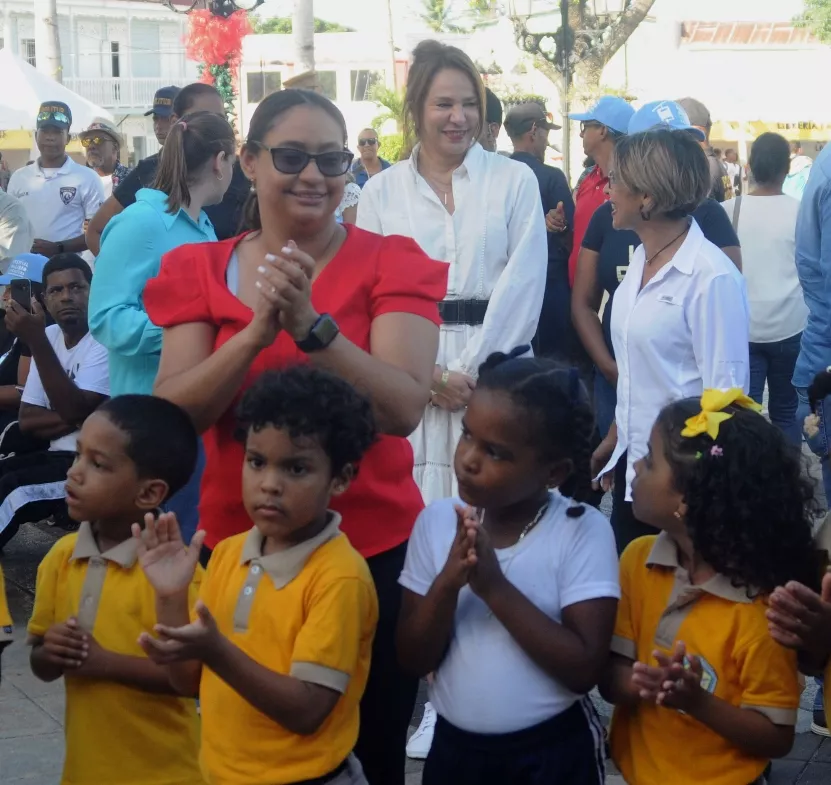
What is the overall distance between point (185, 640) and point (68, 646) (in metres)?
0.74

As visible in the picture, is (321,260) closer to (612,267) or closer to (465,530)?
(465,530)

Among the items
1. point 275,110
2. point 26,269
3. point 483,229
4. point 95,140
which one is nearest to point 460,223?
point 483,229

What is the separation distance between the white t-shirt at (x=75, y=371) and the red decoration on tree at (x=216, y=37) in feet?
29.0

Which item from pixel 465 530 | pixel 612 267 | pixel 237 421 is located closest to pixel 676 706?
pixel 465 530

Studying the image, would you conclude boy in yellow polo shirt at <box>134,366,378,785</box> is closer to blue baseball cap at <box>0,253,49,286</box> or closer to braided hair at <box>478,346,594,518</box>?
braided hair at <box>478,346,594,518</box>

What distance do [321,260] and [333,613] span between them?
0.85 meters

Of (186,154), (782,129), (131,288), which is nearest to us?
(131,288)

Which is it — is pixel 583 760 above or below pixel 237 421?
below

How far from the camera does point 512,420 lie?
2797 millimetres

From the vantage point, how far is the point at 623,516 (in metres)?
4.16

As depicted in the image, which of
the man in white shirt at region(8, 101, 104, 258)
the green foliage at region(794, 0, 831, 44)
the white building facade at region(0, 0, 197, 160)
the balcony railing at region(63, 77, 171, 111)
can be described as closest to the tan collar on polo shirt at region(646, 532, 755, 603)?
the man in white shirt at region(8, 101, 104, 258)

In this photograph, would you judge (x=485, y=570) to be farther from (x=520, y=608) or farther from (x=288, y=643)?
(x=288, y=643)

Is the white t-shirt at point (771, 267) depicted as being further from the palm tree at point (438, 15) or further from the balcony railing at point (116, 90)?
the palm tree at point (438, 15)

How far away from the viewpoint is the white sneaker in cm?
421
